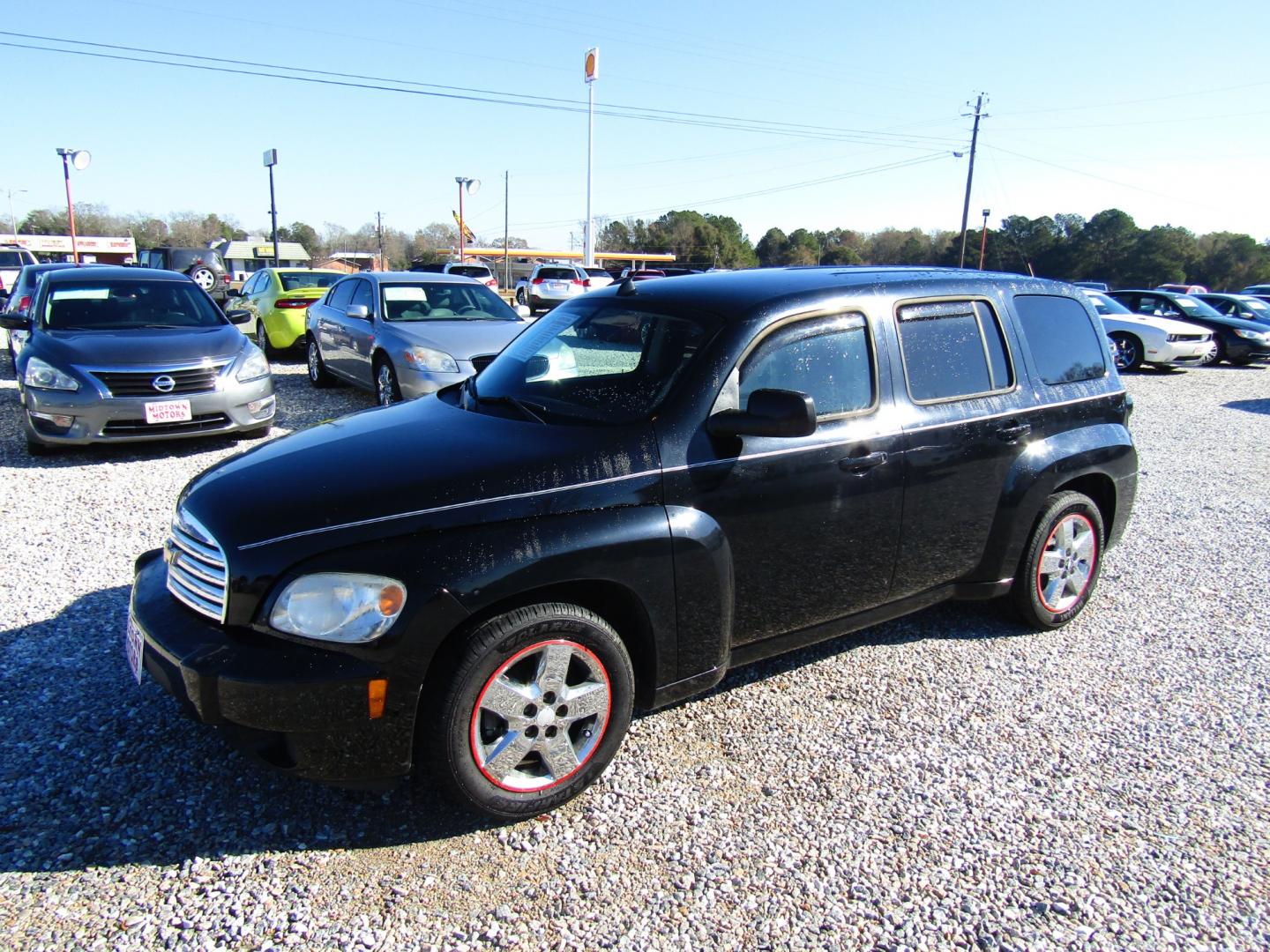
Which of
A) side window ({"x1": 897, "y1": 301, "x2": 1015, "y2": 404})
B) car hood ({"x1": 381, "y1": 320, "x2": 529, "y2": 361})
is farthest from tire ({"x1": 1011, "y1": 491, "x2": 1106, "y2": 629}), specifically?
car hood ({"x1": 381, "y1": 320, "x2": 529, "y2": 361})

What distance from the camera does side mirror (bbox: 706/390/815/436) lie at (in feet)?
9.10

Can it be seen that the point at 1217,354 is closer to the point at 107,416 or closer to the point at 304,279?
the point at 304,279

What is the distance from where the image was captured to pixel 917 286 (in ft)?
12.0

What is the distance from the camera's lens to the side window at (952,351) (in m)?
3.56

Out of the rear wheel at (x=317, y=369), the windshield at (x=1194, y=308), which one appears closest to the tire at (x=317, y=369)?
the rear wheel at (x=317, y=369)

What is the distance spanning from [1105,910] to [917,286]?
246 centimetres

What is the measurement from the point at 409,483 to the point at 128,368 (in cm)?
546

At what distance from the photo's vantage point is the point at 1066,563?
4.21 m

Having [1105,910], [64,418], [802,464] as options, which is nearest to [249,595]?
[802,464]

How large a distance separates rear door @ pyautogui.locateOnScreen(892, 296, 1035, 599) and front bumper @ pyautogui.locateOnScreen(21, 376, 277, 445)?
5.93 meters

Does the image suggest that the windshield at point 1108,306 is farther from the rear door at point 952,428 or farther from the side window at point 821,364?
the side window at point 821,364

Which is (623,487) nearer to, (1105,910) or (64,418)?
(1105,910)

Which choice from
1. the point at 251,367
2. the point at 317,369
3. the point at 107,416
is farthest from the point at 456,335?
the point at 317,369

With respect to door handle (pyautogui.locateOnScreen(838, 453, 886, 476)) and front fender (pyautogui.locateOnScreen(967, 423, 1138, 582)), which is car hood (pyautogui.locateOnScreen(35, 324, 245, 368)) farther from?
front fender (pyautogui.locateOnScreen(967, 423, 1138, 582))
